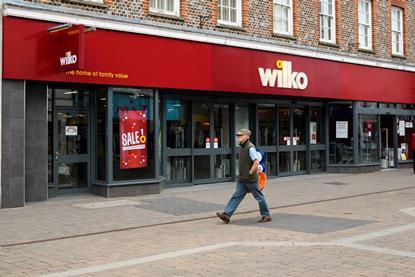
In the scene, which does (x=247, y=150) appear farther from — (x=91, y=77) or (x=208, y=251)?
(x=91, y=77)

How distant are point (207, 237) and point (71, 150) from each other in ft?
19.9

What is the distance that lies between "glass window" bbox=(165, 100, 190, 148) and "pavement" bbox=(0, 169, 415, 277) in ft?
6.72

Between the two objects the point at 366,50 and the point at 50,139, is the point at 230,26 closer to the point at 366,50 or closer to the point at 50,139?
the point at 50,139

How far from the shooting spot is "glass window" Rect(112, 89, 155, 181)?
13.3 metres

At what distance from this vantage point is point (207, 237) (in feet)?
27.9

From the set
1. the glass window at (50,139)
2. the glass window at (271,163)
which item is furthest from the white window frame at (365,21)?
the glass window at (50,139)

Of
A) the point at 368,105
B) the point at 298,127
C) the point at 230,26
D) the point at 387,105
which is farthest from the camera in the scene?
the point at 387,105

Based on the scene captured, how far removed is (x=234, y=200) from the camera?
9.84m

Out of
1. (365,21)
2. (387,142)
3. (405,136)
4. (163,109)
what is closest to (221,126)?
(163,109)

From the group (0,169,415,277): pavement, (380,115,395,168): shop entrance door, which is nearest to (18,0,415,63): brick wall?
(380,115,395,168): shop entrance door

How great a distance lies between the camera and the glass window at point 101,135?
43.3ft

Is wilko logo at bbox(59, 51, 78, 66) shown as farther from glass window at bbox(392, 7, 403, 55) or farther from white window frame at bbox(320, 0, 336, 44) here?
glass window at bbox(392, 7, 403, 55)

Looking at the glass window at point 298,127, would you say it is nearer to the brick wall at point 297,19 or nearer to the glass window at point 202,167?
the brick wall at point 297,19

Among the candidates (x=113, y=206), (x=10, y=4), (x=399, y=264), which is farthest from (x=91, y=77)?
(x=399, y=264)
